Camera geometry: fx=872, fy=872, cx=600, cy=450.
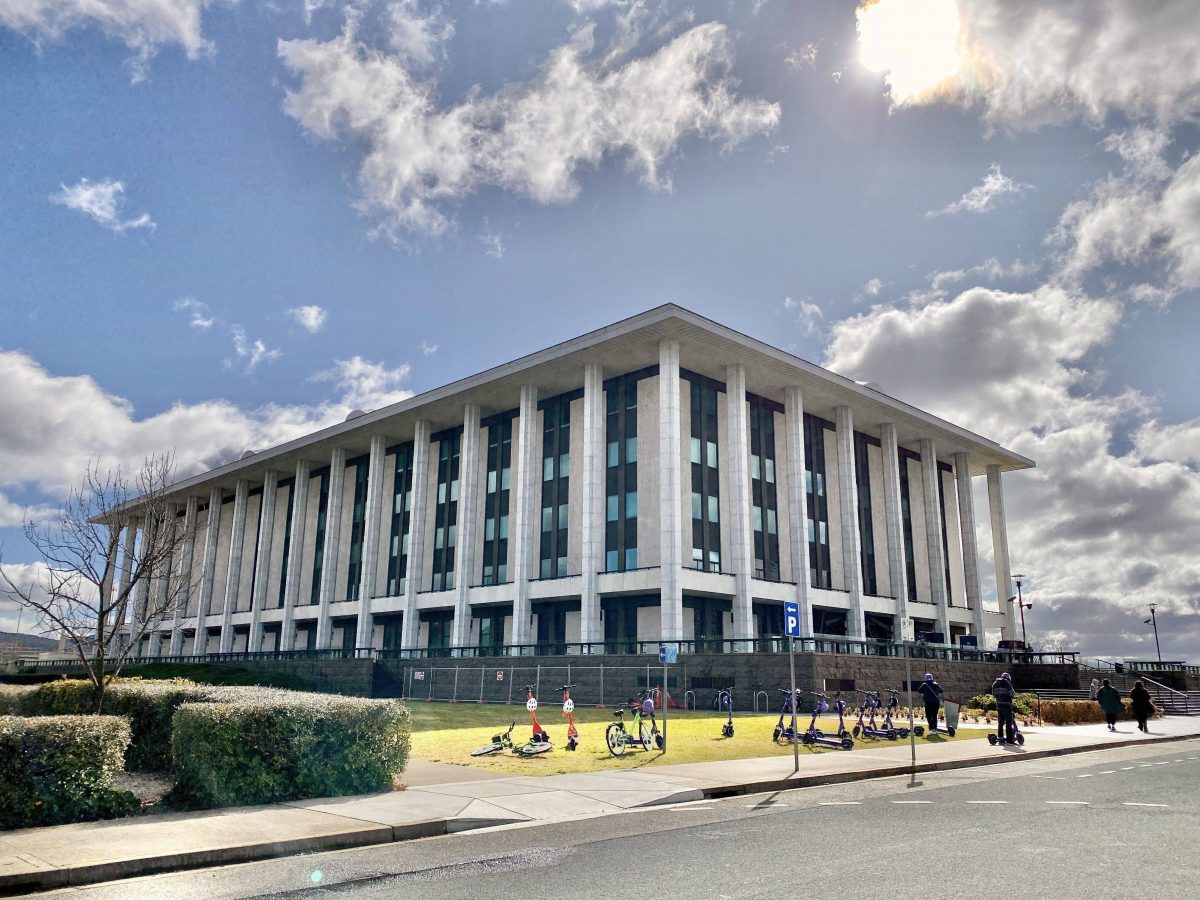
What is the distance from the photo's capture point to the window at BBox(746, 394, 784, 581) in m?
57.8

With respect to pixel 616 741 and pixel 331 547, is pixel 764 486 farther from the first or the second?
pixel 616 741

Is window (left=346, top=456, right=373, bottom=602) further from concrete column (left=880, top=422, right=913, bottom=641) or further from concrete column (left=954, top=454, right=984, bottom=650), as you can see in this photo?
concrete column (left=954, top=454, right=984, bottom=650)

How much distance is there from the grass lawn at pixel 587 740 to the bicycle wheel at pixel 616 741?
0.24 metres

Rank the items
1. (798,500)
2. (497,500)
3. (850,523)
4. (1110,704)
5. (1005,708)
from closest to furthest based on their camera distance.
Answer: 1. (1005,708)
2. (1110,704)
3. (798,500)
4. (850,523)
5. (497,500)

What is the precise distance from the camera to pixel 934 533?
233 feet

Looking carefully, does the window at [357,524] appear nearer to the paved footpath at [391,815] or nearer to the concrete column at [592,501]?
the concrete column at [592,501]

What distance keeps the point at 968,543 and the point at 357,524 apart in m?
52.7

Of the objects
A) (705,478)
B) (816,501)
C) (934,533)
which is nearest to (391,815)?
(705,478)

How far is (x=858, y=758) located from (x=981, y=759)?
130 inches

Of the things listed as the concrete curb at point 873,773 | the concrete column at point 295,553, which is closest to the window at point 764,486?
the concrete curb at point 873,773

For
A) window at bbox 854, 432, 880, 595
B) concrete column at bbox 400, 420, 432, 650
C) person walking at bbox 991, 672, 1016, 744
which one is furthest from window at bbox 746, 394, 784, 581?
person walking at bbox 991, 672, 1016, 744

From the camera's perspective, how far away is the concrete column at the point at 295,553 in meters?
78.1

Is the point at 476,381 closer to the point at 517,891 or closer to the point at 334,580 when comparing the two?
the point at 334,580

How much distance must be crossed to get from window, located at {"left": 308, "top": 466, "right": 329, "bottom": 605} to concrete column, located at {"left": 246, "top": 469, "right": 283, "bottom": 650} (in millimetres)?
5877
